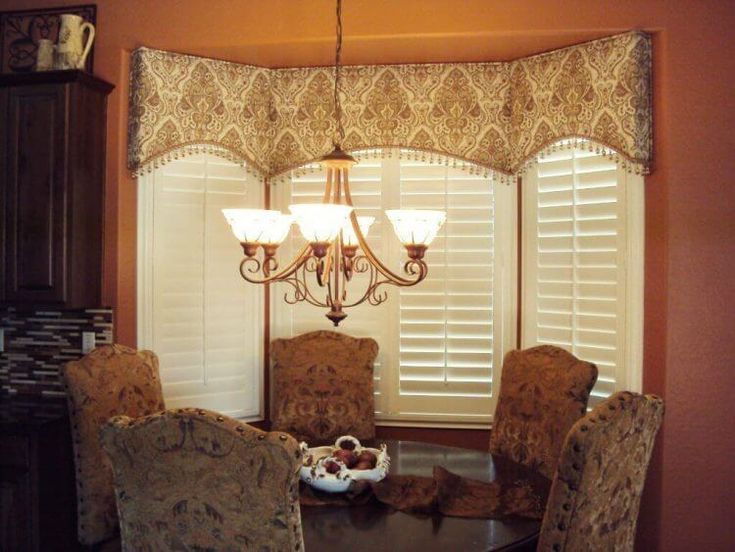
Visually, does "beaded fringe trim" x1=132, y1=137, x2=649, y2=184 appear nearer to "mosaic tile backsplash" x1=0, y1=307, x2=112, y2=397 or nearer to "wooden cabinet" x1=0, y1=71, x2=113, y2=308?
"wooden cabinet" x1=0, y1=71, x2=113, y2=308

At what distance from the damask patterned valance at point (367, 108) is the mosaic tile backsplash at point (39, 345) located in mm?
806

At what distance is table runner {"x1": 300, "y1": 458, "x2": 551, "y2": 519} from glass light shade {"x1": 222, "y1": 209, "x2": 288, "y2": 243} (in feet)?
2.67

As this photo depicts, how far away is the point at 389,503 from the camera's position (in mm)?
2078

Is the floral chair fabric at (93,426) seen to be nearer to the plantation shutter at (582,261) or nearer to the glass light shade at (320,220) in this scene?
the glass light shade at (320,220)

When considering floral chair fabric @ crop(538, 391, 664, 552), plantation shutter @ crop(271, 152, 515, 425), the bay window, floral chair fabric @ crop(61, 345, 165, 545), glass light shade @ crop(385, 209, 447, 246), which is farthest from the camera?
plantation shutter @ crop(271, 152, 515, 425)

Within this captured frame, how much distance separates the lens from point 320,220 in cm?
201

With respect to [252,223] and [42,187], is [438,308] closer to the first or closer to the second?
[252,223]

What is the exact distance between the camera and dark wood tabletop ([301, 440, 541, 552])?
70.7 inches

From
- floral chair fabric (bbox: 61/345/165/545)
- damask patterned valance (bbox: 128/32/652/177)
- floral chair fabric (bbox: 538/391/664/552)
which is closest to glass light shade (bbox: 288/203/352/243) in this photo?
floral chair fabric (bbox: 538/391/664/552)

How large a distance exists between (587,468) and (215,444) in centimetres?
82

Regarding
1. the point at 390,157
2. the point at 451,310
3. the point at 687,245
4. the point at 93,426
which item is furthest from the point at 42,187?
the point at 687,245

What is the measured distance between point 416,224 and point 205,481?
102 cm

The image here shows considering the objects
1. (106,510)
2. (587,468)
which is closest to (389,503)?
(587,468)

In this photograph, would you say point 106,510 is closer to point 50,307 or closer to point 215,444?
point 50,307
